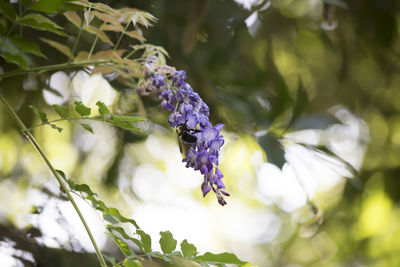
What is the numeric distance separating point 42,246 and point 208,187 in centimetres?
50

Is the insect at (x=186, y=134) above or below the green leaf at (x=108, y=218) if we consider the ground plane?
above

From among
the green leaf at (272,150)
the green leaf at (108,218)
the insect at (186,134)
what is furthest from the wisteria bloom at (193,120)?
the green leaf at (272,150)

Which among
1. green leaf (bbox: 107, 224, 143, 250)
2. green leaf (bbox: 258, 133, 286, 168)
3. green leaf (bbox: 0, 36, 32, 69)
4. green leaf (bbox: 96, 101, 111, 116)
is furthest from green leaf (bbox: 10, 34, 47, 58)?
green leaf (bbox: 258, 133, 286, 168)

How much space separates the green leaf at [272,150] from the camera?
682mm

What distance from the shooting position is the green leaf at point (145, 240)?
0.41 meters

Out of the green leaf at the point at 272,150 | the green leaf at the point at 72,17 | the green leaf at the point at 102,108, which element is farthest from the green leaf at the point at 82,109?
the green leaf at the point at 272,150

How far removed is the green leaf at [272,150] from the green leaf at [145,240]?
312mm

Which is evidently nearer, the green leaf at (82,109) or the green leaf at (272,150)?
the green leaf at (82,109)

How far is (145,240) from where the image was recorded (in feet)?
1.35

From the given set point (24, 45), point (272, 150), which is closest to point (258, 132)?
point (272, 150)

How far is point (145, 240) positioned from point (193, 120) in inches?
5.1

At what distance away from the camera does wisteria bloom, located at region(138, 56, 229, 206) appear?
41 cm

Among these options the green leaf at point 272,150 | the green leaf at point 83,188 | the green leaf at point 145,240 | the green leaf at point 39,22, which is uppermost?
the green leaf at point 272,150

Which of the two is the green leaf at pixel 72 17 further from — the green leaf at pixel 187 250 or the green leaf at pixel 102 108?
the green leaf at pixel 187 250
